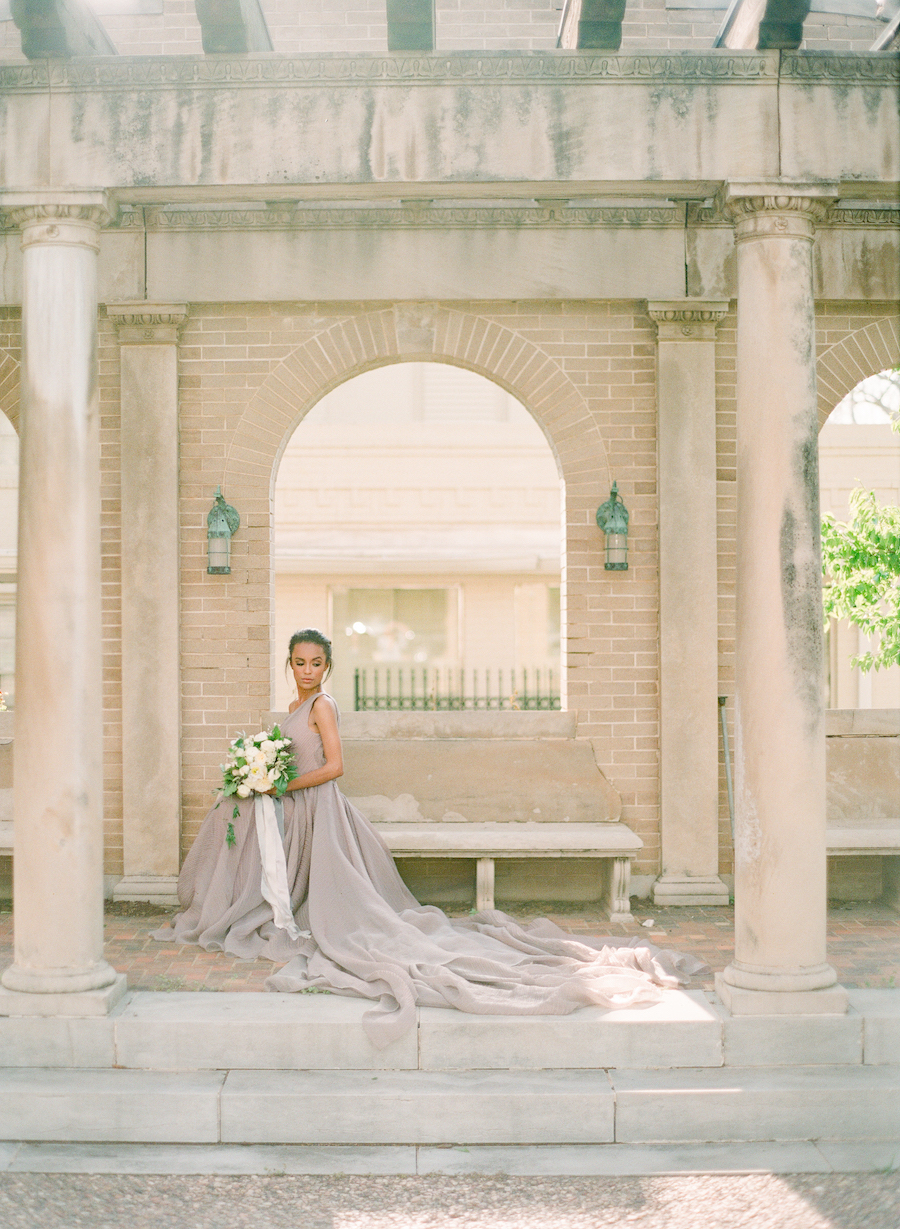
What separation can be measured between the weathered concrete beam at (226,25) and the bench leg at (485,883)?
187 inches

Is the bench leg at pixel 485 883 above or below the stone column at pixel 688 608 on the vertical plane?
below

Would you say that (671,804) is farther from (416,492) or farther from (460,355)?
(416,492)

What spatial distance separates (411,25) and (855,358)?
158 inches

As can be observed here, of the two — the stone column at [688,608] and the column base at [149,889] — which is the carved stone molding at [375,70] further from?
the column base at [149,889]

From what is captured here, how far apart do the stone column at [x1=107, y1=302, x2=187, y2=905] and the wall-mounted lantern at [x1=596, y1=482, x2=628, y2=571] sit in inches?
115

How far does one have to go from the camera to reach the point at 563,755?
7520mm

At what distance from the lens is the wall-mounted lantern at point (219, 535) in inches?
291

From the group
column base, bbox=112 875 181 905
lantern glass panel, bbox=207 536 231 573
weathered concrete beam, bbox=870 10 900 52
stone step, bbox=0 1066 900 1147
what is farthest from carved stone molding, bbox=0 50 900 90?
column base, bbox=112 875 181 905

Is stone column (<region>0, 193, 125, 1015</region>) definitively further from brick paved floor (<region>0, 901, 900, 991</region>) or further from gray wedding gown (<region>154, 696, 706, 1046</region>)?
gray wedding gown (<region>154, 696, 706, 1046</region>)

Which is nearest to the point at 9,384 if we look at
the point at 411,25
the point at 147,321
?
the point at 147,321

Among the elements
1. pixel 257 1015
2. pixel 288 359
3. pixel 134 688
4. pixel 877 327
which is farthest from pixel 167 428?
pixel 877 327

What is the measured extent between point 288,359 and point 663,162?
3.30 metres

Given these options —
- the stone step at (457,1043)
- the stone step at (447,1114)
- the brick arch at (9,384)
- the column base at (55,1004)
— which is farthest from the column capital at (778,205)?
the brick arch at (9,384)

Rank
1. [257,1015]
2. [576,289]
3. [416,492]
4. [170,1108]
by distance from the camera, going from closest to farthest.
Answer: [170,1108] → [257,1015] → [576,289] → [416,492]
